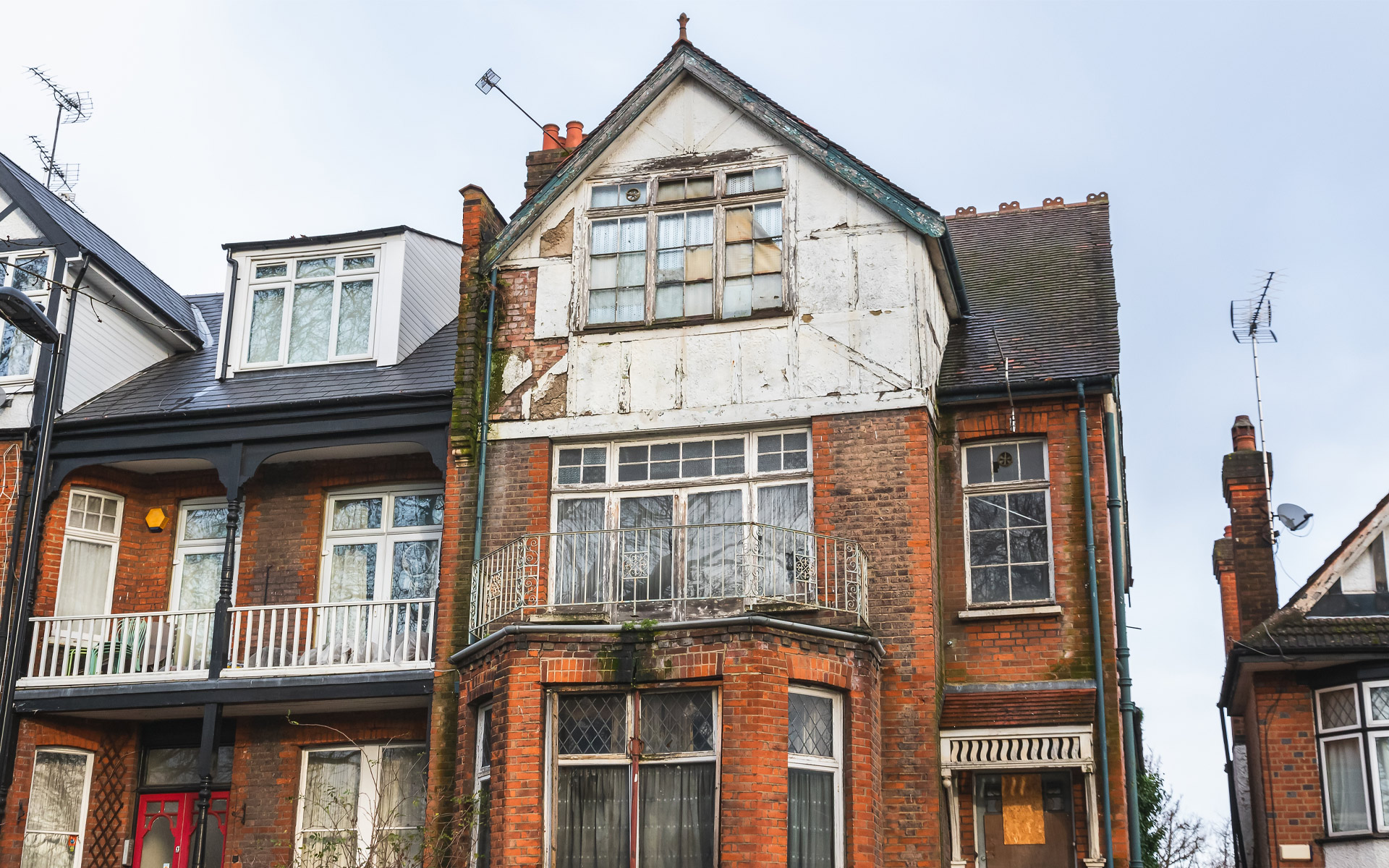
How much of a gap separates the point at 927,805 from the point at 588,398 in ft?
18.9

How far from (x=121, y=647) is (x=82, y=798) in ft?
6.19

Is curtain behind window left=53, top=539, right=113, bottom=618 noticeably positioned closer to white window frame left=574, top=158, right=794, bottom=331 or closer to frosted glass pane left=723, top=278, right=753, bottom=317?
white window frame left=574, top=158, right=794, bottom=331

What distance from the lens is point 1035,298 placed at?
18547mm

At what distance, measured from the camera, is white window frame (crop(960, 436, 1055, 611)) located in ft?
52.0

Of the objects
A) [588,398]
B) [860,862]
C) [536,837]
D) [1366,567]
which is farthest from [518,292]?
[1366,567]

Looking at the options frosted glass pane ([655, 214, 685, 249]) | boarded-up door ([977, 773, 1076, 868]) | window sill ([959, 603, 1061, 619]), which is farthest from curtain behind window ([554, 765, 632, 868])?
frosted glass pane ([655, 214, 685, 249])

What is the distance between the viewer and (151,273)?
22.1m

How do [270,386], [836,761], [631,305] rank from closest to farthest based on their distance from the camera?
[836,761]
[631,305]
[270,386]

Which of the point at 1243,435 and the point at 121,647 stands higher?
the point at 1243,435

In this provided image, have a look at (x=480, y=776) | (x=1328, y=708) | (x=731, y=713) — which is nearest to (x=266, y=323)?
(x=480, y=776)

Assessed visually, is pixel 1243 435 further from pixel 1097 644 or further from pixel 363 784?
pixel 363 784

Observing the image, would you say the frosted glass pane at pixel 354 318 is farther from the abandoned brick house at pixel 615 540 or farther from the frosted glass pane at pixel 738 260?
the frosted glass pane at pixel 738 260

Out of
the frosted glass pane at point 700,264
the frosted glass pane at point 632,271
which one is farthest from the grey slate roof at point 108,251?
the frosted glass pane at point 700,264

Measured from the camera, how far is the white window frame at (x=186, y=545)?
1908 cm
